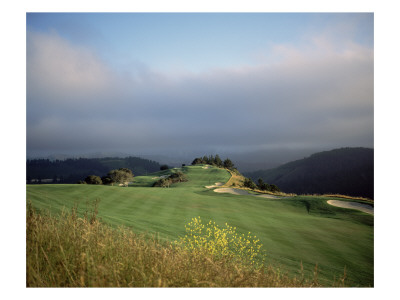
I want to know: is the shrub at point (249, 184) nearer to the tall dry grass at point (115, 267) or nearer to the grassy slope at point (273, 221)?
the grassy slope at point (273, 221)

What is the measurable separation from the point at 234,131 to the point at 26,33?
201 inches

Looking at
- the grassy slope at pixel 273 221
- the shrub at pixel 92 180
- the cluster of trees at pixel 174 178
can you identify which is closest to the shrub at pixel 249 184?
the grassy slope at pixel 273 221

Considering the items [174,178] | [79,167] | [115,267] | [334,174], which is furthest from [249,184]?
[115,267]

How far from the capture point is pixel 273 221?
6441 mm

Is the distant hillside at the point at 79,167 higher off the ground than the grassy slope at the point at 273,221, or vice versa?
the distant hillside at the point at 79,167

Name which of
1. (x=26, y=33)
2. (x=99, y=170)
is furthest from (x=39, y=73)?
(x=99, y=170)

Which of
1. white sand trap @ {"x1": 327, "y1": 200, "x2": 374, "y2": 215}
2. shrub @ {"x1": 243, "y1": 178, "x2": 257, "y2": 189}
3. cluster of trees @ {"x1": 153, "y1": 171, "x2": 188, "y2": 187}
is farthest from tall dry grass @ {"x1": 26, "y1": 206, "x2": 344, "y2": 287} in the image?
cluster of trees @ {"x1": 153, "y1": 171, "x2": 188, "y2": 187}

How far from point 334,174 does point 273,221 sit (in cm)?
284

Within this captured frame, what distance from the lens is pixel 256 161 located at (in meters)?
7.14

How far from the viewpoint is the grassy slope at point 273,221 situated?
4.32 meters

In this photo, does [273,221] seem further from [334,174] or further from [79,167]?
[79,167]

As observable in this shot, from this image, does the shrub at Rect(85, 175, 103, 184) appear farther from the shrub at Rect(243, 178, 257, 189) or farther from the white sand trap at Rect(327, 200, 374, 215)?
the shrub at Rect(243, 178, 257, 189)

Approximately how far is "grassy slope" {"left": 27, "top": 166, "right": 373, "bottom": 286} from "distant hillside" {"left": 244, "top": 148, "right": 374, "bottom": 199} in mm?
760

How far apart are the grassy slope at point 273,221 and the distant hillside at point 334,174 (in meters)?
0.76
